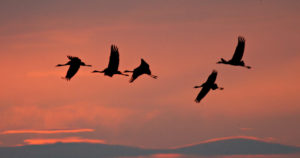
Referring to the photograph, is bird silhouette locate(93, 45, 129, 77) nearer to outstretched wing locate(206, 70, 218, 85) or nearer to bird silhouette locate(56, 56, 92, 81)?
bird silhouette locate(56, 56, 92, 81)

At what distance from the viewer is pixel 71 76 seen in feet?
179

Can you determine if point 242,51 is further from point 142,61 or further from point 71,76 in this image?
point 71,76

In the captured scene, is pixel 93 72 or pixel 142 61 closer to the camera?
pixel 142 61

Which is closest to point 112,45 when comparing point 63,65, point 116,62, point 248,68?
point 116,62

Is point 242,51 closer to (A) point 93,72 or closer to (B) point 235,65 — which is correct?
(B) point 235,65

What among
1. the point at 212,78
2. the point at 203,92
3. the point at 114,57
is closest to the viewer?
the point at 114,57

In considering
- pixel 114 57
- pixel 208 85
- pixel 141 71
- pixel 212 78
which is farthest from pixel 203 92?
pixel 114 57

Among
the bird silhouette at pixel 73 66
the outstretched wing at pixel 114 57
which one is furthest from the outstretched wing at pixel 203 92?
the bird silhouette at pixel 73 66

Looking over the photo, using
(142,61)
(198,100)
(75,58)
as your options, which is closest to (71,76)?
(75,58)

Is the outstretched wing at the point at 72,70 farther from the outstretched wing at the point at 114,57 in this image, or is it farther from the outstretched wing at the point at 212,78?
the outstretched wing at the point at 212,78

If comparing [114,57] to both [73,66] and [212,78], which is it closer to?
[73,66]

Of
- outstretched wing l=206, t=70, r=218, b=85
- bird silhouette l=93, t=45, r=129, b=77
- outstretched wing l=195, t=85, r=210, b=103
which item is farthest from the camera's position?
outstretched wing l=195, t=85, r=210, b=103

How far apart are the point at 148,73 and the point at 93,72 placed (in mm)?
5473

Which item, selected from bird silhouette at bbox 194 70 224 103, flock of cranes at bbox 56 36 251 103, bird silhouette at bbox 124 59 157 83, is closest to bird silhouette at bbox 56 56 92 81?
flock of cranes at bbox 56 36 251 103
